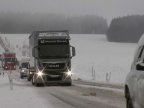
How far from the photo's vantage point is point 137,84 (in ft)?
32.1

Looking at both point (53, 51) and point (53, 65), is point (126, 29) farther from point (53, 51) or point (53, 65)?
point (53, 65)

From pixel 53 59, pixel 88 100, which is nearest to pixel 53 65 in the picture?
pixel 53 59

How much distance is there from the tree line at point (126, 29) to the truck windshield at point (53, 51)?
464ft

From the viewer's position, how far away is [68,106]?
15.4m

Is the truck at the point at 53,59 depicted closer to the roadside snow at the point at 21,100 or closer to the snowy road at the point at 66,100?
the roadside snow at the point at 21,100

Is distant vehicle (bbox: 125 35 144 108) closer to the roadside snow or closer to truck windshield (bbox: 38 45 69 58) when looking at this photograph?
the roadside snow

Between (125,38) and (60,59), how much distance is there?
14883cm

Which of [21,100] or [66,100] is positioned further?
[66,100]

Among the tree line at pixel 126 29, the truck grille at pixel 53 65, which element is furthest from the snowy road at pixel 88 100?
the tree line at pixel 126 29

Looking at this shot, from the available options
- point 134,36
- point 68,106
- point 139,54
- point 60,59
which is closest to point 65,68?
point 60,59

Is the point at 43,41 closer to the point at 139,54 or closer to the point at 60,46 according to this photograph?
the point at 60,46

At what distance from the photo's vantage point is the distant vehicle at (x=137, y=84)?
9.33m

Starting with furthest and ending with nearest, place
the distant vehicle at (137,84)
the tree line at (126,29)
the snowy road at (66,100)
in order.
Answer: the tree line at (126,29), the snowy road at (66,100), the distant vehicle at (137,84)

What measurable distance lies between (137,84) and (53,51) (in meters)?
19.1
